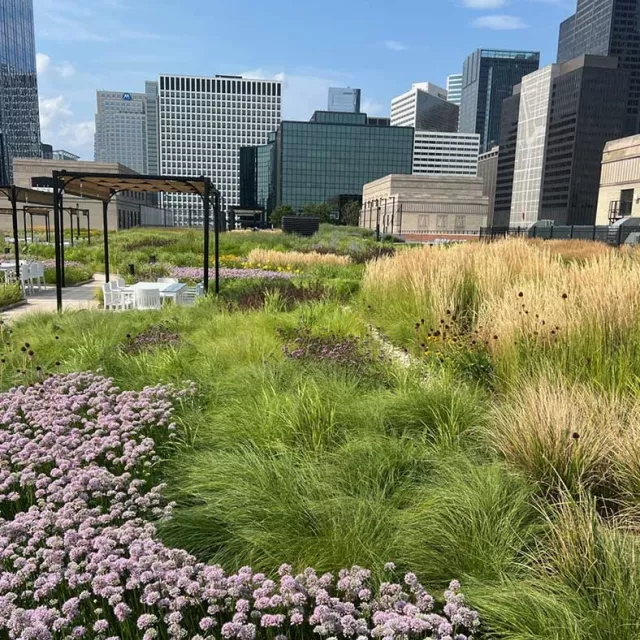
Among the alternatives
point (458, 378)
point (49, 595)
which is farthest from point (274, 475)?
point (458, 378)

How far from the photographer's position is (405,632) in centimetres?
161

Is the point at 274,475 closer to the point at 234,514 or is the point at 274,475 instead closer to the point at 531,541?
the point at 234,514

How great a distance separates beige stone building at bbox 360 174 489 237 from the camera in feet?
331

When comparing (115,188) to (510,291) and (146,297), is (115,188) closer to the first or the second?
(146,297)

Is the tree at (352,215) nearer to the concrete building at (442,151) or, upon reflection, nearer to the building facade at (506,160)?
the building facade at (506,160)

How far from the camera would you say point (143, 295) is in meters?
9.54

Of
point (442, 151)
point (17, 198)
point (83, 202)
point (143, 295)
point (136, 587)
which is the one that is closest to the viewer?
point (136, 587)

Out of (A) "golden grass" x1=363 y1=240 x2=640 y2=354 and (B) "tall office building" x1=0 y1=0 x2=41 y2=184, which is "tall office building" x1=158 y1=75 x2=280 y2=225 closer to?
(B) "tall office building" x1=0 y1=0 x2=41 y2=184

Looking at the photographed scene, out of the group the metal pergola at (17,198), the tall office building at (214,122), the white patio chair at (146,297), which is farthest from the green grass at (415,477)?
the tall office building at (214,122)

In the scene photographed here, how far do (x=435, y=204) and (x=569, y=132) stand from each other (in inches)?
2199

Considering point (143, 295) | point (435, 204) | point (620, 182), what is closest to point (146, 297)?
point (143, 295)

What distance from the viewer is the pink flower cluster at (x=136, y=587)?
65.9 inches

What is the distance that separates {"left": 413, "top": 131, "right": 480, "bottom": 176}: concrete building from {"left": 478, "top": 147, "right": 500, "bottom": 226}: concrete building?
270 inches

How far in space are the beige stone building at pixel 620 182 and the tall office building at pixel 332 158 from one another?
67.3 m
